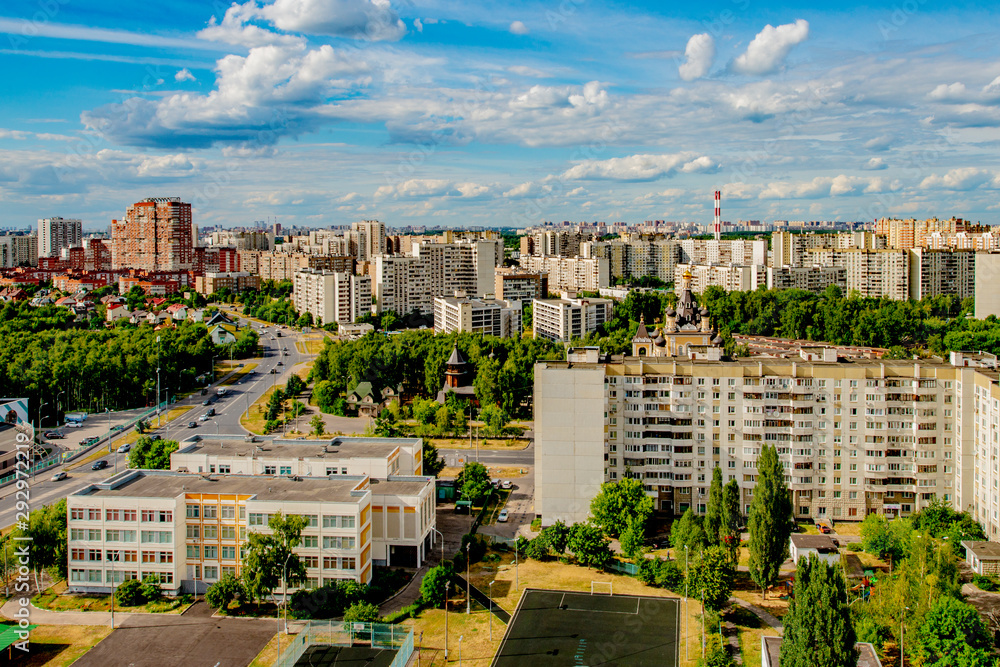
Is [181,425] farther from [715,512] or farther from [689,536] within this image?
[689,536]

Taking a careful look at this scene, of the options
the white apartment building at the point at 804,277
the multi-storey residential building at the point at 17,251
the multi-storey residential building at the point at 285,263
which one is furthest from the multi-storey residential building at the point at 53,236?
the white apartment building at the point at 804,277

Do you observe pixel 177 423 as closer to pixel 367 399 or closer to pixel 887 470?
pixel 367 399

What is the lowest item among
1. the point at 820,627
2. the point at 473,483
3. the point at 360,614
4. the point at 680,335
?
the point at 360,614

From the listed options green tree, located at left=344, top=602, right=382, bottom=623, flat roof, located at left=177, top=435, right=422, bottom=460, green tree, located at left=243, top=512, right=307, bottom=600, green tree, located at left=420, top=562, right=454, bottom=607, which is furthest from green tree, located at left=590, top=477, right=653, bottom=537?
green tree, located at left=243, top=512, right=307, bottom=600

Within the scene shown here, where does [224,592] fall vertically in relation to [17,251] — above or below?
below

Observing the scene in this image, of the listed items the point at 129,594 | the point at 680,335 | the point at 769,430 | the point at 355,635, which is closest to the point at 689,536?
the point at 769,430

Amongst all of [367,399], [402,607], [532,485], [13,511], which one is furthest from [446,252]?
[402,607]
